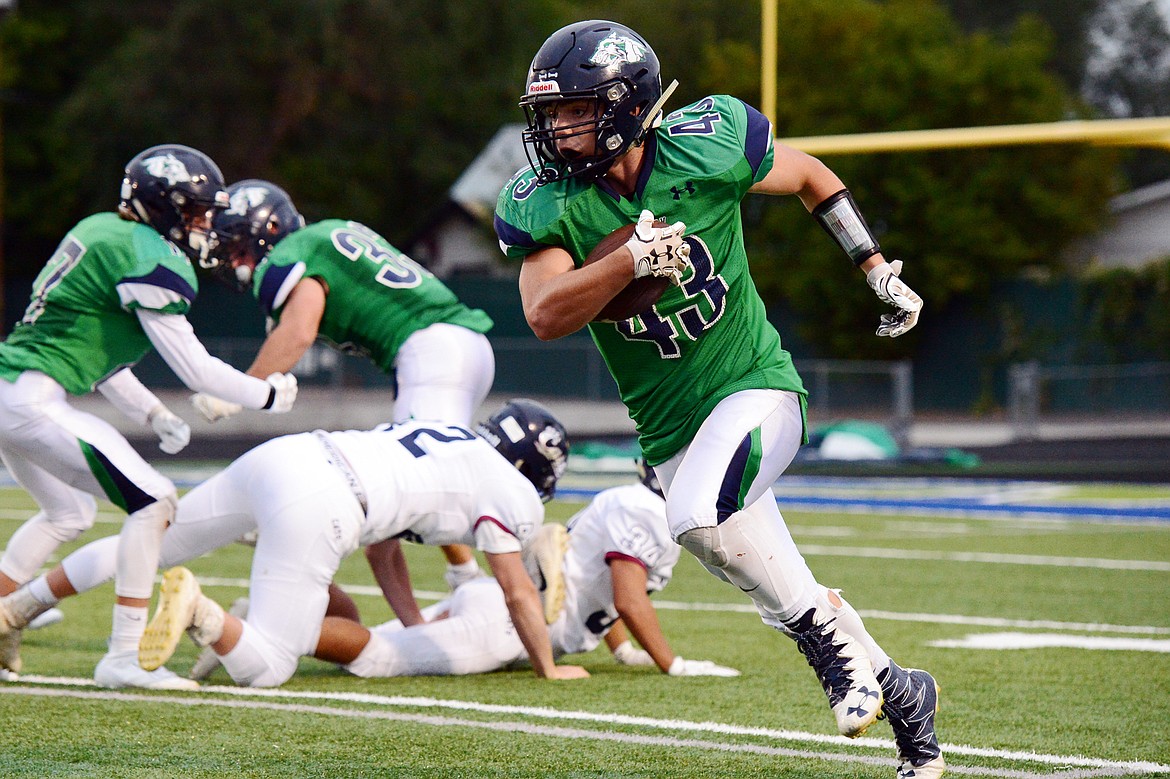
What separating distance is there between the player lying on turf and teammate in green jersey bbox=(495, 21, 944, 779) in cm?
142

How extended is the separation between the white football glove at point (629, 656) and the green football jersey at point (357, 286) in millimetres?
1440

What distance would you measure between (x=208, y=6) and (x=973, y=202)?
16.5 meters

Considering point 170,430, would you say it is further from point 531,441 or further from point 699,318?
point 699,318

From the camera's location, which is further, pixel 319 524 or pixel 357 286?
pixel 357 286

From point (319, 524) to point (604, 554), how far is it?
1.05 metres

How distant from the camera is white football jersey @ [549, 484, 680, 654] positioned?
5438 mm

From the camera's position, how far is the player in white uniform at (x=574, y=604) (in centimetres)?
534

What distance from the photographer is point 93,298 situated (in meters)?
5.36

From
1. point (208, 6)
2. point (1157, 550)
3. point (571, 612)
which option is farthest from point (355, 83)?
point (571, 612)

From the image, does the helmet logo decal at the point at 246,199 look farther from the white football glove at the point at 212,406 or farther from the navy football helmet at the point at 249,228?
the white football glove at the point at 212,406

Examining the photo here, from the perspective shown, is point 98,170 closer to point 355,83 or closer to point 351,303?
point 355,83

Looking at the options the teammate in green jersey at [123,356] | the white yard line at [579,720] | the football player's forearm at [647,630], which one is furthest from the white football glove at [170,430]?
the football player's forearm at [647,630]

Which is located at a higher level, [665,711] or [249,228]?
[249,228]

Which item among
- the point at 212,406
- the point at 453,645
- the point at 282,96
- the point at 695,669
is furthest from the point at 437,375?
the point at 282,96
